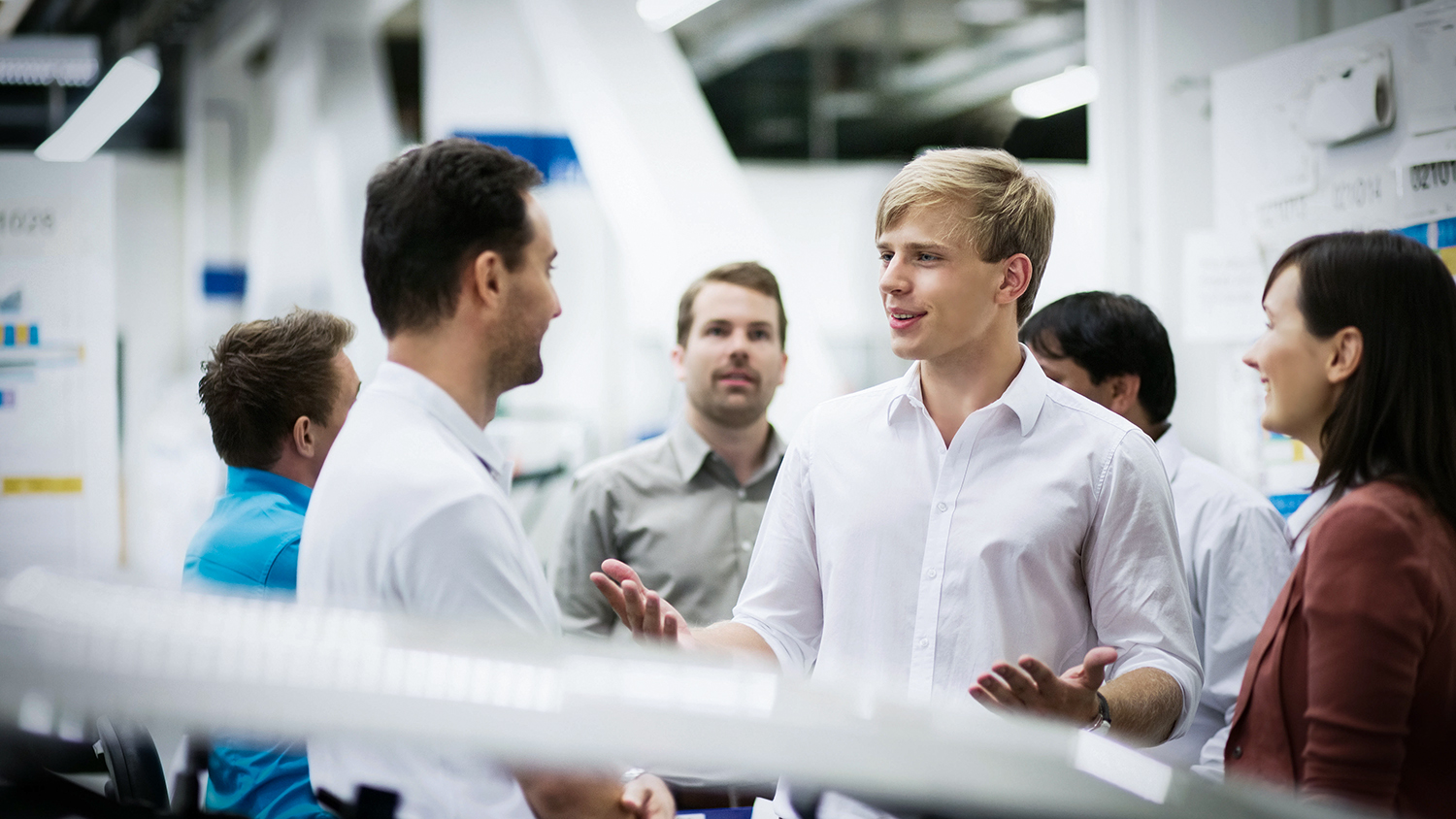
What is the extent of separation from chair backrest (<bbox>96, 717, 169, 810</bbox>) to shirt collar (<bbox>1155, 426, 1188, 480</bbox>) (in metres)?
2.12

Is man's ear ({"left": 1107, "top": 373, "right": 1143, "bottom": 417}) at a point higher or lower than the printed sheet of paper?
lower

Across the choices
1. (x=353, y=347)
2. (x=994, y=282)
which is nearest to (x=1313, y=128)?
(x=994, y=282)

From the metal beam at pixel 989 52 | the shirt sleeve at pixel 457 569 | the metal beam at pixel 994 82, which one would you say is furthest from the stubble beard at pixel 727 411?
the metal beam at pixel 994 82

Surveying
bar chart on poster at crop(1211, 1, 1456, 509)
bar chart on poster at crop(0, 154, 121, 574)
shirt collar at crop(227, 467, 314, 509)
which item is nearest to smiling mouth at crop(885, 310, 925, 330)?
shirt collar at crop(227, 467, 314, 509)

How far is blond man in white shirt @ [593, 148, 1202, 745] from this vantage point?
1725 mm

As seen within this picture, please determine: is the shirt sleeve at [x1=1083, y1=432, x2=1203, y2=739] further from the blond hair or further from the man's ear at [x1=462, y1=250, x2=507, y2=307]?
the man's ear at [x1=462, y1=250, x2=507, y2=307]

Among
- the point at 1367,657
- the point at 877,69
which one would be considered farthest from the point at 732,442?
the point at 877,69

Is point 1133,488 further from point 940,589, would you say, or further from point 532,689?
point 532,689

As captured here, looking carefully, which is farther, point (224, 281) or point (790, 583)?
point (224, 281)

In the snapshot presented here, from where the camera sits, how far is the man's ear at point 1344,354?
169cm

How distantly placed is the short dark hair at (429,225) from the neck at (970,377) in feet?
2.65

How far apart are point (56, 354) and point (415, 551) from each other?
3850mm

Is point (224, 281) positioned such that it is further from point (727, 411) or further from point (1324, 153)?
point (1324, 153)

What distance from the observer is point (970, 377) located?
1901mm
